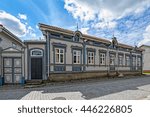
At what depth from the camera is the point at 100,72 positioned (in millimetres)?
23641

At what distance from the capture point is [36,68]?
16812 mm

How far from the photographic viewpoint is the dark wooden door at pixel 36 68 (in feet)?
54.7

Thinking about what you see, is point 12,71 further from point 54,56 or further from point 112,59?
point 112,59

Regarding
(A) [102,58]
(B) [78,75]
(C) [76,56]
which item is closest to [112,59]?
(A) [102,58]

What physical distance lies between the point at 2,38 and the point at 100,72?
15.0m

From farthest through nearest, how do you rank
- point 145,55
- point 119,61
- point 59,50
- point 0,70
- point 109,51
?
point 145,55, point 119,61, point 109,51, point 59,50, point 0,70

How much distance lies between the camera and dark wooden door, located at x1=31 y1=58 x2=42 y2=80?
1669cm

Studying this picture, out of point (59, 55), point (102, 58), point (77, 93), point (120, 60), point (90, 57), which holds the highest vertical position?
point (59, 55)

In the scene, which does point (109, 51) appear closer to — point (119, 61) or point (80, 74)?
point (119, 61)

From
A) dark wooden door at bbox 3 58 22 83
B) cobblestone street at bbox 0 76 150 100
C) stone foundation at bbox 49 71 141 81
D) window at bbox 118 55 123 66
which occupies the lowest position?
cobblestone street at bbox 0 76 150 100

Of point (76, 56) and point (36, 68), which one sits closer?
point (36, 68)

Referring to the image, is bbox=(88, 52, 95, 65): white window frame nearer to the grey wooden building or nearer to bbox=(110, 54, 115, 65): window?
the grey wooden building

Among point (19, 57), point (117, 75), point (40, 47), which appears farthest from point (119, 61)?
point (19, 57)

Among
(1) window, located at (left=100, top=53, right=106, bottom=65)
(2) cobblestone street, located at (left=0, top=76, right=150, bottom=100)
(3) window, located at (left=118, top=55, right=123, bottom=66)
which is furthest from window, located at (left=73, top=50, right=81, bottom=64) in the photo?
(3) window, located at (left=118, top=55, right=123, bottom=66)
